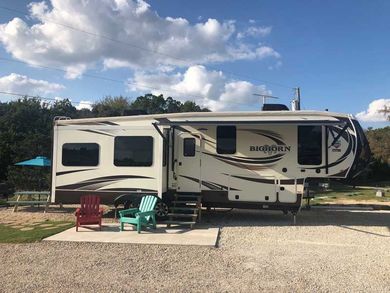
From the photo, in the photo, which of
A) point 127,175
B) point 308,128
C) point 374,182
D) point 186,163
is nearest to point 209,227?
point 186,163

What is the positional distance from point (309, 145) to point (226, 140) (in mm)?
2181

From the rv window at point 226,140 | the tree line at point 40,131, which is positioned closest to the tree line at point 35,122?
the tree line at point 40,131

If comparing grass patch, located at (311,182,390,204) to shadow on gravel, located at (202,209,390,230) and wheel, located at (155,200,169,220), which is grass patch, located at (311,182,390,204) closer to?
shadow on gravel, located at (202,209,390,230)

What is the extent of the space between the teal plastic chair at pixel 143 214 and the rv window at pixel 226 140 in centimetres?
229

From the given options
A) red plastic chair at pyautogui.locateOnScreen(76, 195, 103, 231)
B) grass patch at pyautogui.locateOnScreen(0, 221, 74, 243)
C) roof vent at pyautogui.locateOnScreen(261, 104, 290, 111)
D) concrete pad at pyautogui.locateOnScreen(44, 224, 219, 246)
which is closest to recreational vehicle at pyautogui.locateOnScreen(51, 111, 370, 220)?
roof vent at pyautogui.locateOnScreen(261, 104, 290, 111)

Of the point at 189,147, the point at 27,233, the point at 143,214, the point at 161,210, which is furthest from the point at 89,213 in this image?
the point at 189,147

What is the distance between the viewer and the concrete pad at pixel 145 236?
8.95 metres

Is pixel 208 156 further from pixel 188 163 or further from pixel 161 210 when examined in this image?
pixel 161 210

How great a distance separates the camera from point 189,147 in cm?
1192

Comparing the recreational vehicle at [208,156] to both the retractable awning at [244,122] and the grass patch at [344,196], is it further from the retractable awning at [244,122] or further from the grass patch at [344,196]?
the grass patch at [344,196]

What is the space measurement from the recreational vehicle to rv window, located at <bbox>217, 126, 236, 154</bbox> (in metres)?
0.03

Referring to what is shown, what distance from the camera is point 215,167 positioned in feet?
38.5

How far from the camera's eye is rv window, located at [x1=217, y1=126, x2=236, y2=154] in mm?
11672

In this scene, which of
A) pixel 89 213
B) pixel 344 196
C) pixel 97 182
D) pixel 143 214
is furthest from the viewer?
pixel 344 196
